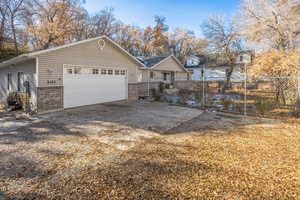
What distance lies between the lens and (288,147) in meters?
3.93

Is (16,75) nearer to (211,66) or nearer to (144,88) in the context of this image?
(144,88)

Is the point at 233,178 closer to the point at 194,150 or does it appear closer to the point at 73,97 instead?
the point at 194,150

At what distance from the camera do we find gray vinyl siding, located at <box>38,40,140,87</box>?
7699 millimetres

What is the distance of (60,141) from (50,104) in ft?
14.7

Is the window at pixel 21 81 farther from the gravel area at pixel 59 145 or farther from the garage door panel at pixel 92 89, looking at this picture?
the gravel area at pixel 59 145

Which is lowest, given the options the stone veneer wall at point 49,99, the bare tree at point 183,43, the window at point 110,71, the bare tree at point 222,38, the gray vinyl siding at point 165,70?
the stone veneer wall at point 49,99

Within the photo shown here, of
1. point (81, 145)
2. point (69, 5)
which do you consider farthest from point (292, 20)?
point (69, 5)

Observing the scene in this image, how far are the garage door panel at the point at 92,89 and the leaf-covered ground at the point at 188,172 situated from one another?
17.0ft

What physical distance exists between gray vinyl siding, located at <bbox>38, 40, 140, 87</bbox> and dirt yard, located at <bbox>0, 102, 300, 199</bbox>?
3.24 meters

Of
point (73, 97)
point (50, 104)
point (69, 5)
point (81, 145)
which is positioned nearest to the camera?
point (81, 145)

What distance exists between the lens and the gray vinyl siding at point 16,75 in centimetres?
779

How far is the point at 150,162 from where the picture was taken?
3.21m

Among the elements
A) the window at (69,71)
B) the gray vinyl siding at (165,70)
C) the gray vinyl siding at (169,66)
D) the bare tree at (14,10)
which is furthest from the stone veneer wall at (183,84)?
the bare tree at (14,10)

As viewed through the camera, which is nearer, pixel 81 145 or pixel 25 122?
pixel 81 145
